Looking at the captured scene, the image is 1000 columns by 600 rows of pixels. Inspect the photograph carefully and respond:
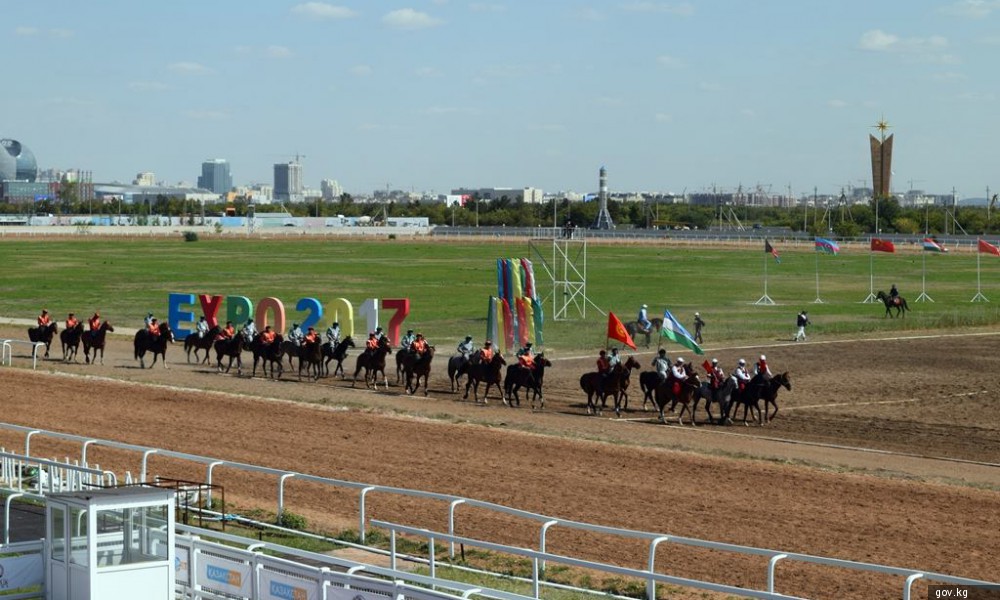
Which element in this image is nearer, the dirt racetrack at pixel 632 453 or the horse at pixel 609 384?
the dirt racetrack at pixel 632 453

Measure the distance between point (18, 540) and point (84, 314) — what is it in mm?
38587

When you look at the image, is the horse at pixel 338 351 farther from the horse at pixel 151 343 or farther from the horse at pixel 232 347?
the horse at pixel 151 343

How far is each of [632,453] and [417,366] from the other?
9.39m

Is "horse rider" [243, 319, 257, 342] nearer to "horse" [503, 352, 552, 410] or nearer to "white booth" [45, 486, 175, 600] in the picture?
"horse" [503, 352, 552, 410]

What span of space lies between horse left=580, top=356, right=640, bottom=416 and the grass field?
1102 cm

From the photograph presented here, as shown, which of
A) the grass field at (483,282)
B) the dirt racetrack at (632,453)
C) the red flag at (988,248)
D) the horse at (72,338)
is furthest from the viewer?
the red flag at (988,248)

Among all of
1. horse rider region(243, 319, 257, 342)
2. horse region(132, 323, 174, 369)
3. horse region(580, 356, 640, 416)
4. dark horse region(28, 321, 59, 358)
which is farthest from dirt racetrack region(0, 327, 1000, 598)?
dark horse region(28, 321, 59, 358)

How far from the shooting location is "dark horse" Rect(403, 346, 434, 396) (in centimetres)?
3133

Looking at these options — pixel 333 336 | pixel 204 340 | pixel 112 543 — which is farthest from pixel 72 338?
pixel 112 543

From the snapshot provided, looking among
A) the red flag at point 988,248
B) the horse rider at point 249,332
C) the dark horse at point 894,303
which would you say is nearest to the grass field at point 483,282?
the dark horse at point 894,303

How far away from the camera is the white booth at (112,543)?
12133mm

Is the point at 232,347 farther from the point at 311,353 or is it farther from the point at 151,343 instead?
the point at 311,353

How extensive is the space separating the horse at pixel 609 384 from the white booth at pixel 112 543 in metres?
17.0

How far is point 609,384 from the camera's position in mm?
28766
